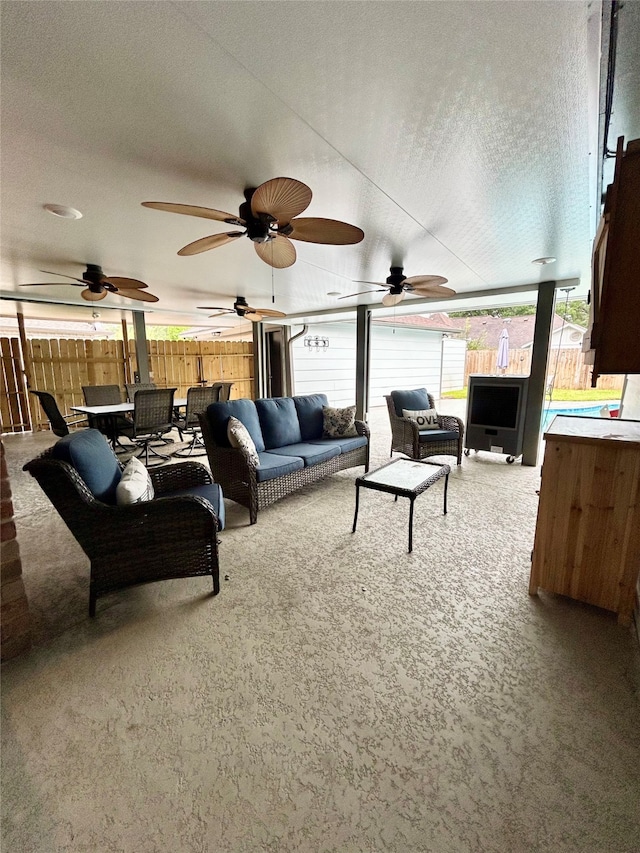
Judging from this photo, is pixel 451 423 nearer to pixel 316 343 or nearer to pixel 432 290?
pixel 432 290

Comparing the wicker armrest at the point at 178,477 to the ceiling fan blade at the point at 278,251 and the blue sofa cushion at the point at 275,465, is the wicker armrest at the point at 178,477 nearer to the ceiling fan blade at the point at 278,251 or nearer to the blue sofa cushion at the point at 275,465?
the blue sofa cushion at the point at 275,465

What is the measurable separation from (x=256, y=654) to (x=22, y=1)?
2.49 meters

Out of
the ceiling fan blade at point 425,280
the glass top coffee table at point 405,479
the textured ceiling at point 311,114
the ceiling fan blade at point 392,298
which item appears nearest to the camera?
the textured ceiling at point 311,114

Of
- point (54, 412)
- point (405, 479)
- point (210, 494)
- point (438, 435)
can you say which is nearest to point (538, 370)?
point (438, 435)

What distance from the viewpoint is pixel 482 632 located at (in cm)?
180

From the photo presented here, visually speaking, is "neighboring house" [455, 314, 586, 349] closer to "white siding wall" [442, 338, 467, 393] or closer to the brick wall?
"white siding wall" [442, 338, 467, 393]

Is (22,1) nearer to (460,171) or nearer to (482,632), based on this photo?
(460,171)

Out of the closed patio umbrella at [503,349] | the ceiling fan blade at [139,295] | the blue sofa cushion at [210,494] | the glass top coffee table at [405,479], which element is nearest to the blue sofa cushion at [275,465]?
the blue sofa cushion at [210,494]

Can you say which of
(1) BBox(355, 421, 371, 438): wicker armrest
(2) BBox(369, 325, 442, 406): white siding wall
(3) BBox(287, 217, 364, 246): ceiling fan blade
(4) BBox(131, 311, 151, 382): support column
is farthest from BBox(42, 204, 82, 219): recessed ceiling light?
(2) BBox(369, 325, 442, 406): white siding wall

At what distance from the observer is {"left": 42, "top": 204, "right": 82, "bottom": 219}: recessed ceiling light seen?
8.09ft

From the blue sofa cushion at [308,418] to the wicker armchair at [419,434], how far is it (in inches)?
45.6

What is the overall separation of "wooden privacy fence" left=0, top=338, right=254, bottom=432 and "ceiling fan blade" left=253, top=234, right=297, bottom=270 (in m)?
5.42

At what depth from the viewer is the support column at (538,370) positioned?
447 cm

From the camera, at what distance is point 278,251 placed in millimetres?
2533
